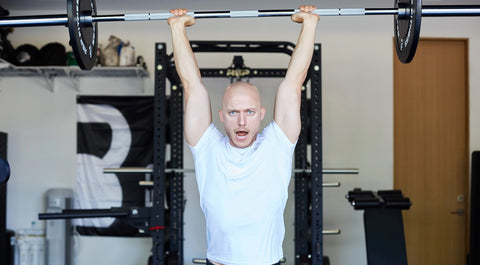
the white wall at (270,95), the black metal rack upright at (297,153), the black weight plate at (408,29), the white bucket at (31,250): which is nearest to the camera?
the black weight plate at (408,29)

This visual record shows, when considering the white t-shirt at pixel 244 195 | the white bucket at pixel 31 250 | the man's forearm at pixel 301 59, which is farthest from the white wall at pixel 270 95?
the white t-shirt at pixel 244 195

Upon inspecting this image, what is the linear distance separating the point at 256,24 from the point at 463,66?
1.85m

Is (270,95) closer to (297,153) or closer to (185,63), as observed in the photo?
(297,153)

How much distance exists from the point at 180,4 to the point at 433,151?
254 centimetres

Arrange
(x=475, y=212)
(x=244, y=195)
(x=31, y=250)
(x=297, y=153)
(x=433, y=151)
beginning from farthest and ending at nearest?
(x=433, y=151) → (x=31, y=250) → (x=475, y=212) → (x=297, y=153) → (x=244, y=195)

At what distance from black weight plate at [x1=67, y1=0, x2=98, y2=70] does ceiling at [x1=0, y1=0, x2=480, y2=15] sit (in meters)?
2.04

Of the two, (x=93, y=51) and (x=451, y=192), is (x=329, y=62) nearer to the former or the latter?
(x=451, y=192)

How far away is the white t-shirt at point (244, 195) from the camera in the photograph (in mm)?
1484

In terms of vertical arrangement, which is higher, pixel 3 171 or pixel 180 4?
pixel 180 4

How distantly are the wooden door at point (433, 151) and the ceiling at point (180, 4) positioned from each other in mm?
597

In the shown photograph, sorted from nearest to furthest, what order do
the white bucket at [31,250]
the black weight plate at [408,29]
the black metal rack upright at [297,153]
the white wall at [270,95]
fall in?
1. the black weight plate at [408,29]
2. the black metal rack upright at [297,153]
3. the white bucket at [31,250]
4. the white wall at [270,95]

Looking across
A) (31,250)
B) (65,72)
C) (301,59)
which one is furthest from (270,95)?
(31,250)

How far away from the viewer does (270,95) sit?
148 inches

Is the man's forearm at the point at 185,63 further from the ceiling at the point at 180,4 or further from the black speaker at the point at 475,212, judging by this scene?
the black speaker at the point at 475,212
